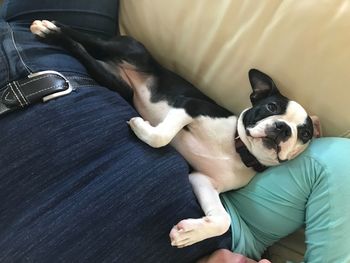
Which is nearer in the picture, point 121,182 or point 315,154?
point 121,182

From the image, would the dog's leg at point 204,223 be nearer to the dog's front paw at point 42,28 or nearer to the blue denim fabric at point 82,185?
the blue denim fabric at point 82,185

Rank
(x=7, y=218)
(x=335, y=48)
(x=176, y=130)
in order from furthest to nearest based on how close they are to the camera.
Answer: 1. (x=176, y=130)
2. (x=335, y=48)
3. (x=7, y=218)

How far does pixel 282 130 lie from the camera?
4.15ft

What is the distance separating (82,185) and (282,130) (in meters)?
0.57

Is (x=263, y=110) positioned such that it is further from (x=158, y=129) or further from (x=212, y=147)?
(x=158, y=129)

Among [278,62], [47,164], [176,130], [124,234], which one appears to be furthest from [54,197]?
[278,62]

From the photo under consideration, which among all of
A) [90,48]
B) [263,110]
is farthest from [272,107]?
[90,48]

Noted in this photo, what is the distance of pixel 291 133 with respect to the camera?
1.25 m

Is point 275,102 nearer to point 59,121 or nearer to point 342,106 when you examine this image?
point 342,106

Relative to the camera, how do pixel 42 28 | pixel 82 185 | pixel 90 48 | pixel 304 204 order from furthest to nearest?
1. pixel 90 48
2. pixel 42 28
3. pixel 304 204
4. pixel 82 185

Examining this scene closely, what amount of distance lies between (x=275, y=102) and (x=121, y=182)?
1.65ft

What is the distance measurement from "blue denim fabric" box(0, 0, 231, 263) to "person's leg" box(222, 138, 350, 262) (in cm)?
11

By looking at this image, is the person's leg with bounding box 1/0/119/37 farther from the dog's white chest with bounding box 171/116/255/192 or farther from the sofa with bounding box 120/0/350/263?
the dog's white chest with bounding box 171/116/255/192

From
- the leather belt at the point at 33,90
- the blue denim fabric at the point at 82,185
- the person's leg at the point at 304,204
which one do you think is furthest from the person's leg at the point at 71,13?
the person's leg at the point at 304,204
